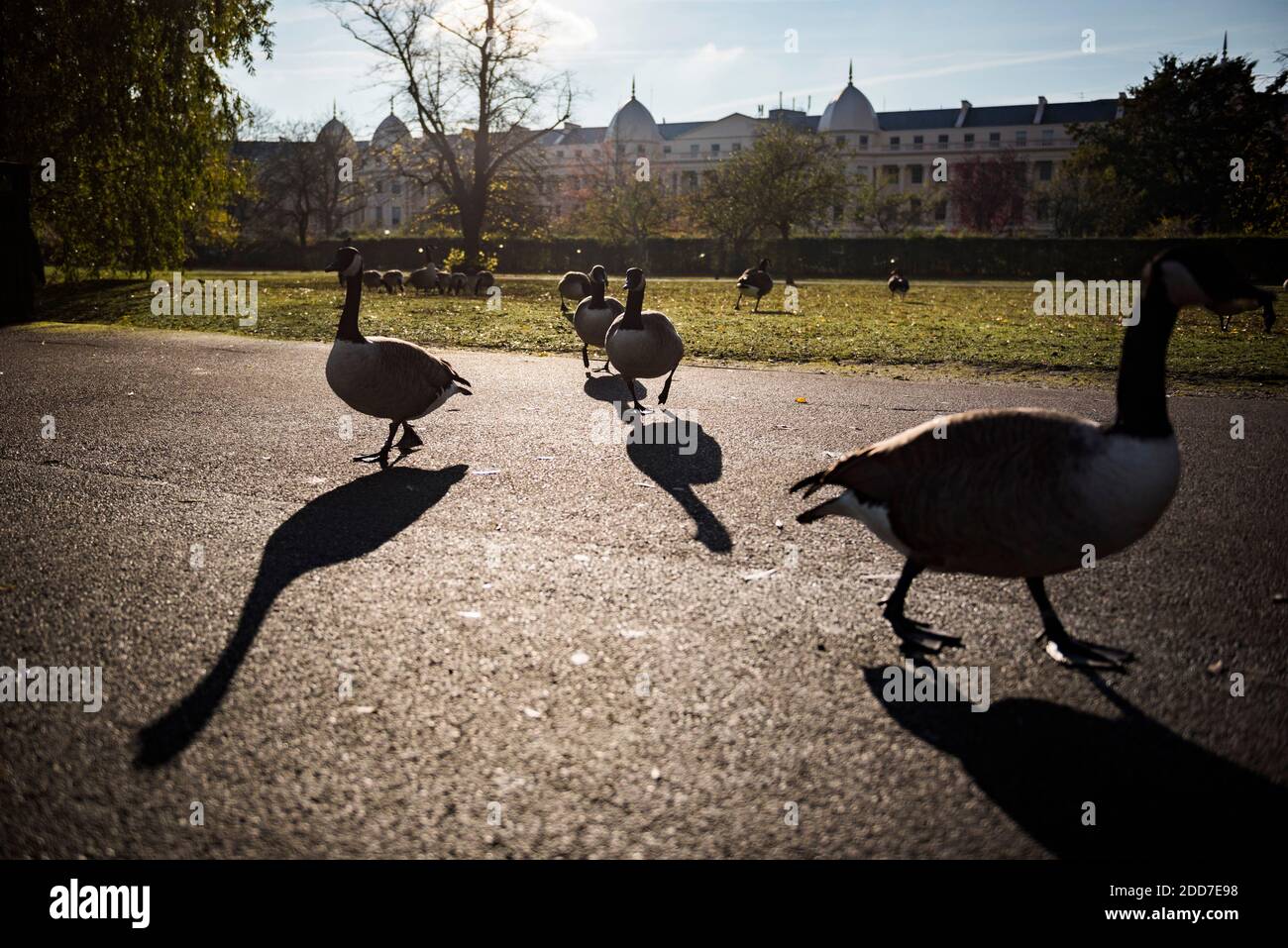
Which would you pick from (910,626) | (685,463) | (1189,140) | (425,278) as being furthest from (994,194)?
(910,626)

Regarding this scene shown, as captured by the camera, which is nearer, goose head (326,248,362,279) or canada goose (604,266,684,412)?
goose head (326,248,362,279)

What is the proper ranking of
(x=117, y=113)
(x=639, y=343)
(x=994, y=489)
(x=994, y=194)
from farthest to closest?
(x=994, y=194) < (x=117, y=113) < (x=639, y=343) < (x=994, y=489)

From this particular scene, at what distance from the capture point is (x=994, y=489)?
11.7 feet

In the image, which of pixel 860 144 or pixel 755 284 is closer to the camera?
pixel 755 284

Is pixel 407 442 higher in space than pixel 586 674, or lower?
higher

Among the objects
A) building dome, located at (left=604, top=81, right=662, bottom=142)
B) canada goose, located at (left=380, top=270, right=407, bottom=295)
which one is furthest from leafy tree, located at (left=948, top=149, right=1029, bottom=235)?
canada goose, located at (left=380, top=270, right=407, bottom=295)

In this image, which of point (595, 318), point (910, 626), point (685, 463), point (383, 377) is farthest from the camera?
point (595, 318)

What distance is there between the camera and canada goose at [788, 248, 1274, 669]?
3.43 metres

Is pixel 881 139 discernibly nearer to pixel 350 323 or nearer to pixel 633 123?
pixel 633 123

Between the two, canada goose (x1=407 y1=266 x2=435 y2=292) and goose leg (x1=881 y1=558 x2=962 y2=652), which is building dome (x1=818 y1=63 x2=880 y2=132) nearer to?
canada goose (x1=407 y1=266 x2=435 y2=292)

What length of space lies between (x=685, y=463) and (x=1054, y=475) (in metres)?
4.44

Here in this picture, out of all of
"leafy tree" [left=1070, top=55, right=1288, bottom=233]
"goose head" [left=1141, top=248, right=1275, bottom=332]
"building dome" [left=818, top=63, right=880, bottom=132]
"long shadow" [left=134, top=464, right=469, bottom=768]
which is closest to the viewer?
"long shadow" [left=134, top=464, right=469, bottom=768]

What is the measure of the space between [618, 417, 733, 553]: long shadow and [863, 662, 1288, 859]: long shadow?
7.16 feet

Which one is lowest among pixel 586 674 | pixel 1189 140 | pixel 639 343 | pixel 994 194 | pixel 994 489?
pixel 586 674
